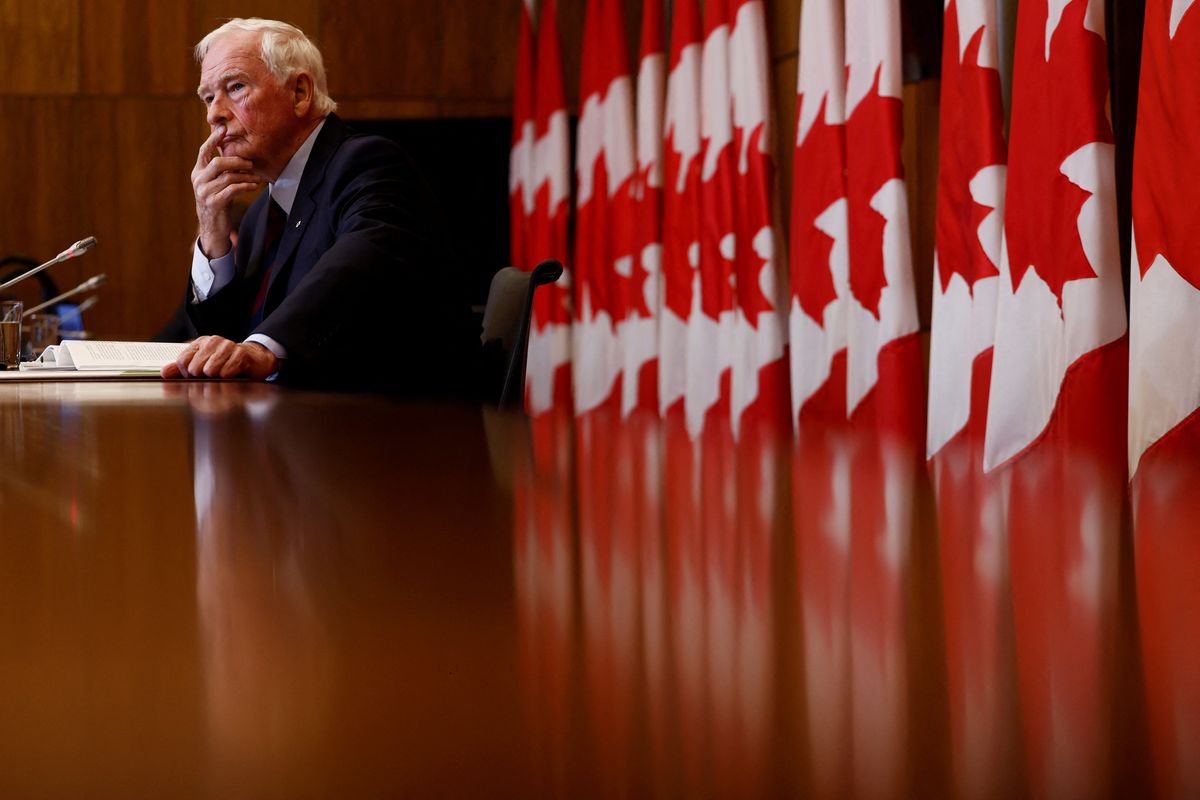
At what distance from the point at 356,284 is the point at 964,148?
1.67 meters

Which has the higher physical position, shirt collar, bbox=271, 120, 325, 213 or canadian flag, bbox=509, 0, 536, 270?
canadian flag, bbox=509, 0, 536, 270

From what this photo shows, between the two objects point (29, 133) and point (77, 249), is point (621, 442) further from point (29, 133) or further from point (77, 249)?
point (29, 133)

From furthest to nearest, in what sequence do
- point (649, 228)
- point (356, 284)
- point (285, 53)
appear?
point (649, 228)
point (285, 53)
point (356, 284)

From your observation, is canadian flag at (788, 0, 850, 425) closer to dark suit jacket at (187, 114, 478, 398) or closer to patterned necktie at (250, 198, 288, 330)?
dark suit jacket at (187, 114, 478, 398)

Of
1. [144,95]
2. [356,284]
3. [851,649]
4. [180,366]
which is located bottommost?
[851,649]

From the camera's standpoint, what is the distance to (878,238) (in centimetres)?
347

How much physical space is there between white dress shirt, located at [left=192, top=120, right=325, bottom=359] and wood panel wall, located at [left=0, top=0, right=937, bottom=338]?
12.7 ft

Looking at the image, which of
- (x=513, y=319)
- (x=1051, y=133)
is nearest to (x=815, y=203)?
(x=1051, y=133)

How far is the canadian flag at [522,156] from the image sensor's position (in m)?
6.00

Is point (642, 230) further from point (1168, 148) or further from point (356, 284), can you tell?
point (356, 284)

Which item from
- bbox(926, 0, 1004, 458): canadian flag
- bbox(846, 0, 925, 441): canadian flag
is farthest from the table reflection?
bbox(846, 0, 925, 441): canadian flag

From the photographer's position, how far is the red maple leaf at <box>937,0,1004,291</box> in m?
2.94

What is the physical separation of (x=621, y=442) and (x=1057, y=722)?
0.55m

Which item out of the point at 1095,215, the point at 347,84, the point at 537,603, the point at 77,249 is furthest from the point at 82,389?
the point at 347,84
